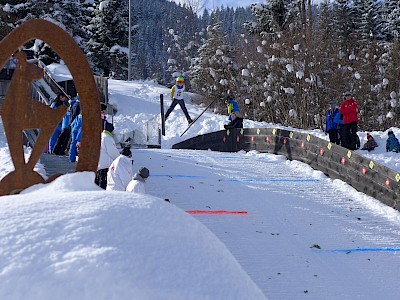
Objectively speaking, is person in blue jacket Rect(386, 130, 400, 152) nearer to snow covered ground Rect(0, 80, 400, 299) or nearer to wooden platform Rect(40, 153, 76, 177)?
snow covered ground Rect(0, 80, 400, 299)

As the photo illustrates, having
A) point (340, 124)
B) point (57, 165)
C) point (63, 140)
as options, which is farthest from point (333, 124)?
point (57, 165)

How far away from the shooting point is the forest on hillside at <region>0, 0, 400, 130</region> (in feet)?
87.1

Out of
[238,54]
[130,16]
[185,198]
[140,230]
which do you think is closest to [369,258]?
[185,198]

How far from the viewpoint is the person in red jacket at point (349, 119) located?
42.4ft

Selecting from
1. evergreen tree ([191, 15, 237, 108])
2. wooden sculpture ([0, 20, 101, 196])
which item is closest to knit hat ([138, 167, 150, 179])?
wooden sculpture ([0, 20, 101, 196])

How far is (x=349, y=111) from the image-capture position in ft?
42.5

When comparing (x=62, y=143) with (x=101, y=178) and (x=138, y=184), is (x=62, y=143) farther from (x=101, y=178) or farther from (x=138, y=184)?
(x=138, y=184)

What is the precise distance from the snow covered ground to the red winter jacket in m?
1.18

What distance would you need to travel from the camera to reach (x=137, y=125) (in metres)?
26.6

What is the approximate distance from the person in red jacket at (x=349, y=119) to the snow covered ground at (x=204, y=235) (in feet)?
2.63

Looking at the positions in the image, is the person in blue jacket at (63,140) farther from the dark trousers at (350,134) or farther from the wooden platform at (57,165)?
the dark trousers at (350,134)

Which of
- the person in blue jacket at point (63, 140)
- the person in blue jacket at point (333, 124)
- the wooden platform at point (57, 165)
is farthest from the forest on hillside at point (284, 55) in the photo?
the wooden platform at point (57, 165)

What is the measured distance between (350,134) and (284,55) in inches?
586

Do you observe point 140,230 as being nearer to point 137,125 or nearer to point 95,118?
point 95,118
